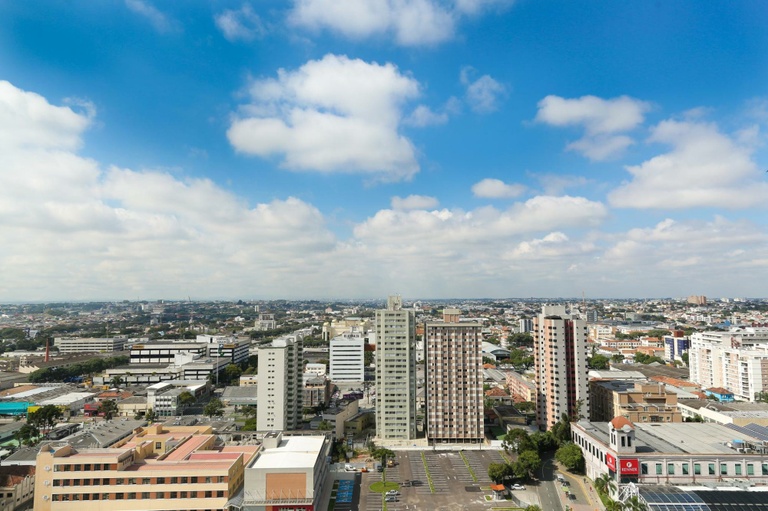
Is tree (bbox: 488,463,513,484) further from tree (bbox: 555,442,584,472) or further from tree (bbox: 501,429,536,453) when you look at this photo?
tree (bbox: 555,442,584,472)

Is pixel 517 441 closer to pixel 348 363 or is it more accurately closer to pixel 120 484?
pixel 120 484

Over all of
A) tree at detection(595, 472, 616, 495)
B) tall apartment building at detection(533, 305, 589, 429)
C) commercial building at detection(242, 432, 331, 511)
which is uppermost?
tall apartment building at detection(533, 305, 589, 429)

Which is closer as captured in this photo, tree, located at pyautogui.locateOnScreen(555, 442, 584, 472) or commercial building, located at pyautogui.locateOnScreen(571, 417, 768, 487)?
commercial building, located at pyautogui.locateOnScreen(571, 417, 768, 487)

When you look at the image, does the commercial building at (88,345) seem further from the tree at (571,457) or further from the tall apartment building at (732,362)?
the tall apartment building at (732,362)

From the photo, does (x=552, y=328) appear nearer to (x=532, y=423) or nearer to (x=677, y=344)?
(x=532, y=423)

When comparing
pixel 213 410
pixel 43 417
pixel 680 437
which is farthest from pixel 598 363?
pixel 43 417

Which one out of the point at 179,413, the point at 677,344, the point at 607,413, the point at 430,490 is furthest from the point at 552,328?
the point at 677,344

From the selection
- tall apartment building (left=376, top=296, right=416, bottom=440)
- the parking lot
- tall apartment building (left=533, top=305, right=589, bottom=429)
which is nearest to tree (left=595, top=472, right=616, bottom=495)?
the parking lot

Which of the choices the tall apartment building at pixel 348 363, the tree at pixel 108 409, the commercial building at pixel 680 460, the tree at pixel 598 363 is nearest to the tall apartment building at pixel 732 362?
the tree at pixel 598 363
